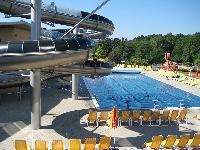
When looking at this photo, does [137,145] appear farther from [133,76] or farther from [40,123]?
[133,76]

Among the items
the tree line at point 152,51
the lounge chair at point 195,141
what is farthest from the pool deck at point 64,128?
the tree line at point 152,51

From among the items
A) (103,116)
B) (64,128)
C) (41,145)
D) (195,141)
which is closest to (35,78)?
(64,128)

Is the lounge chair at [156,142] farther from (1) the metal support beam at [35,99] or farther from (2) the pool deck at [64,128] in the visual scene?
(1) the metal support beam at [35,99]

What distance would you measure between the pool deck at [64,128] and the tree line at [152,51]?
35963 millimetres

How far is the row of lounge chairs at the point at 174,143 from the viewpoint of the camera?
11047 millimetres

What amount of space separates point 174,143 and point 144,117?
10.8 feet

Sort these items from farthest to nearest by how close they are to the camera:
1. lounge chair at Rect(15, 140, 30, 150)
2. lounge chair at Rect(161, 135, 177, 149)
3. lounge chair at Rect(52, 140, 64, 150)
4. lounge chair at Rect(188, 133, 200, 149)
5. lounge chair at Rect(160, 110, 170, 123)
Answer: lounge chair at Rect(160, 110, 170, 123), lounge chair at Rect(188, 133, 200, 149), lounge chair at Rect(161, 135, 177, 149), lounge chair at Rect(52, 140, 64, 150), lounge chair at Rect(15, 140, 30, 150)

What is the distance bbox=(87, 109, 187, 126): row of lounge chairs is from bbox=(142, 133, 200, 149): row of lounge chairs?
3179 millimetres

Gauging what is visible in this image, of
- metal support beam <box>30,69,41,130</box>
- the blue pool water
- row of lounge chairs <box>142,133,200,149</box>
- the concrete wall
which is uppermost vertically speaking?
the concrete wall

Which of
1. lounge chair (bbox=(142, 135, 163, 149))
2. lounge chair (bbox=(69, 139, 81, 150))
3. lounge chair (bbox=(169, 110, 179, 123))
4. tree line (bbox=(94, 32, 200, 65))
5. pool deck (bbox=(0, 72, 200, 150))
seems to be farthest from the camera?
tree line (bbox=(94, 32, 200, 65))

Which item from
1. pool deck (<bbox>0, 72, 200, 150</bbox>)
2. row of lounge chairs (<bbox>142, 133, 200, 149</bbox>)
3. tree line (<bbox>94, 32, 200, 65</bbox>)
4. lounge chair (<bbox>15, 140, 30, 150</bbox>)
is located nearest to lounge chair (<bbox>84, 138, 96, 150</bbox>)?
pool deck (<bbox>0, 72, 200, 150</bbox>)

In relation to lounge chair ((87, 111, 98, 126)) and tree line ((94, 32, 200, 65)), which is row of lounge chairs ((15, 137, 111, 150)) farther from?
tree line ((94, 32, 200, 65))

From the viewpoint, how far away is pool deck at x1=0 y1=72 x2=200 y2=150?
12.4 m

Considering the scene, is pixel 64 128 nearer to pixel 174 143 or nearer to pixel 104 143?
pixel 104 143
